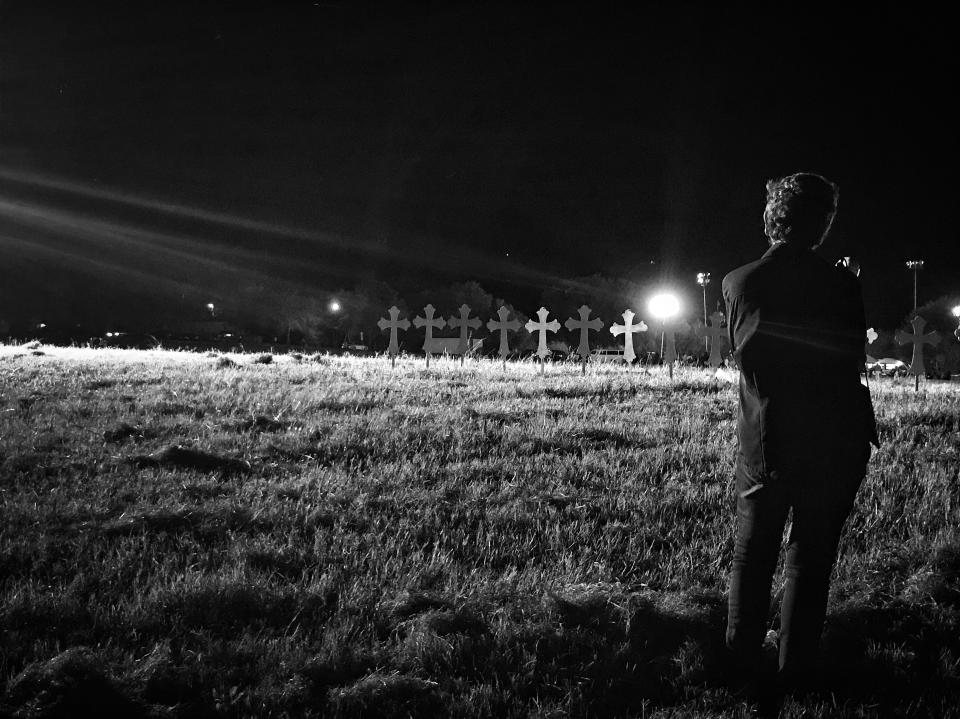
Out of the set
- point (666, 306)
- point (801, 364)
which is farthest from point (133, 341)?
point (801, 364)

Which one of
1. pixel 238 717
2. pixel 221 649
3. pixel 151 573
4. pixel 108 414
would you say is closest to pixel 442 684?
pixel 238 717

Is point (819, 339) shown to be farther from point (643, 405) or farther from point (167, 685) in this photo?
point (643, 405)

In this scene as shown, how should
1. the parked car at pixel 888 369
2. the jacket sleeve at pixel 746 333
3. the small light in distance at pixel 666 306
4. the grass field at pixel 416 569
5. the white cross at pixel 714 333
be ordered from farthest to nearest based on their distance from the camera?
1. the parked car at pixel 888 369
2. the small light in distance at pixel 666 306
3. the white cross at pixel 714 333
4. the grass field at pixel 416 569
5. the jacket sleeve at pixel 746 333

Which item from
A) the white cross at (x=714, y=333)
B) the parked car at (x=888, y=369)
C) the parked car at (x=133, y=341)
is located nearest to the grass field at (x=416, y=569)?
the white cross at (x=714, y=333)

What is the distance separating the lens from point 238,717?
3.46 m

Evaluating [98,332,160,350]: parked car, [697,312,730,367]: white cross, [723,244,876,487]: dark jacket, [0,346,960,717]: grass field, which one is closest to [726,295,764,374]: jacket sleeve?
[723,244,876,487]: dark jacket

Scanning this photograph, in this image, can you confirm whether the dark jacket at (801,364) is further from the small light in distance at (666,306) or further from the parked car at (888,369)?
the parked car at (888,369)

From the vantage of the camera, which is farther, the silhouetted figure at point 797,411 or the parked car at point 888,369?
the parked car at point 888,369

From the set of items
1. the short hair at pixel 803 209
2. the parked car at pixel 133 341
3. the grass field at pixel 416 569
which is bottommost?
the grass field at pixel 416 569

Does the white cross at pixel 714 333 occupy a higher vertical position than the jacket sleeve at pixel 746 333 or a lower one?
higher

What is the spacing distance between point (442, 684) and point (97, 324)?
76.1m

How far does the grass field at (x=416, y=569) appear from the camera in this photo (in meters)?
3.71

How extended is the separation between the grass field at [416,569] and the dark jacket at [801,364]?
1.43 metres

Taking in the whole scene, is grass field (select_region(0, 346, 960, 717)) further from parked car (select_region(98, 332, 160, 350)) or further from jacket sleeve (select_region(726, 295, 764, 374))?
parked car (select_region(98, 332, 160, 350))
